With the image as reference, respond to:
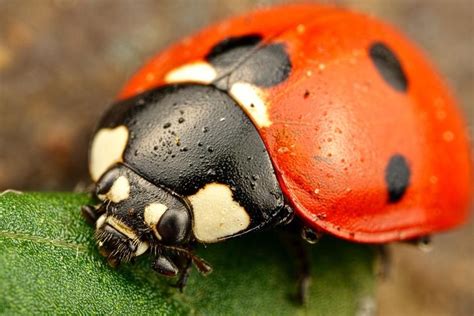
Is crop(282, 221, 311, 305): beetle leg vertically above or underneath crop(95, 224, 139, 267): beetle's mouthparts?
underneath

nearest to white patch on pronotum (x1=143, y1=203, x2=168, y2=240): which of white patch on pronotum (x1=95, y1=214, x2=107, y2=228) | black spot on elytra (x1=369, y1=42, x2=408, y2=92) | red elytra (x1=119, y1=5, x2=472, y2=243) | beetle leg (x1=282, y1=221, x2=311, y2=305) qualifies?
white patch on pronotum (x1=95, y1=214, x2=107, y2=228)

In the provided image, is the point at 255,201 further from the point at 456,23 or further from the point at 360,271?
the point at 456,23

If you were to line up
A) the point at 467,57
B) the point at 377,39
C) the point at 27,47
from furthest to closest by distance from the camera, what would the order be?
the point at 467,57
the point at 27,47
the point at 377,39

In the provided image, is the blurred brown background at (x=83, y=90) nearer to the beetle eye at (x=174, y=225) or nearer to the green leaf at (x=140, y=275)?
the green leaf at (x=140, y=275)

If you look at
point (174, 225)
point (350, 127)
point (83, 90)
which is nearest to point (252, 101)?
point (350, 127)

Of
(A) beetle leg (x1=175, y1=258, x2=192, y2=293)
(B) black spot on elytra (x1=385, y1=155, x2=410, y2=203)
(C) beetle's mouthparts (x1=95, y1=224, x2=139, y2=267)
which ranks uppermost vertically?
(C) beetle's mouthparts (x1=95, y1=224, x2=139, y2=267)

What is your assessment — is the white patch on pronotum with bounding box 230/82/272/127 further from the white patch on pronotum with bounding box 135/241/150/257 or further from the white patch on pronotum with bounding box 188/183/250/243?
the white patch on pronotum with bounding box 135/241/150/257

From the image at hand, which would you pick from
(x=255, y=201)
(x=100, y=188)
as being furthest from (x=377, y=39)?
(x=100, y=188)

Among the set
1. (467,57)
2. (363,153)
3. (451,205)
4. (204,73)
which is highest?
(204,73)

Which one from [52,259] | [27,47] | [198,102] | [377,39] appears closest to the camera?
[52,259]

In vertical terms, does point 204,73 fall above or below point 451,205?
above
